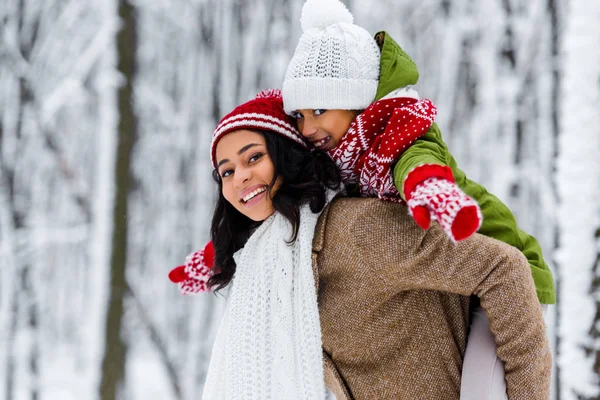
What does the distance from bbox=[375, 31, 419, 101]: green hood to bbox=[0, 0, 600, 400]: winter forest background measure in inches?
92.7

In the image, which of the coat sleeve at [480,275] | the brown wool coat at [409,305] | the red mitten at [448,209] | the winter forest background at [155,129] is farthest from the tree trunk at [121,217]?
the red mitten at [448,209]

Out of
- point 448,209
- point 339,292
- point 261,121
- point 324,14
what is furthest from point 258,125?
point 448,209

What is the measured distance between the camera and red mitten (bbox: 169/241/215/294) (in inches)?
81.0

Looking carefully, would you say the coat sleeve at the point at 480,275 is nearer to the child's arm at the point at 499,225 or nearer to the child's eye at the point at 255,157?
the child's arm at the point at 499,225

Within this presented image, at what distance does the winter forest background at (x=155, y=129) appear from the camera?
150 inches

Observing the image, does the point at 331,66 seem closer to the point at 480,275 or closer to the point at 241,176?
the point at 241,176

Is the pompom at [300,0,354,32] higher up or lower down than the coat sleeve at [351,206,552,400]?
higher up

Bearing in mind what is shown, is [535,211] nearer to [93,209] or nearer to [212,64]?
[212,64]

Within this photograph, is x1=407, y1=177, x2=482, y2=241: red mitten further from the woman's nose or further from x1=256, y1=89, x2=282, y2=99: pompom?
x1=256, y1=89, x2=282, y2=99: pompom

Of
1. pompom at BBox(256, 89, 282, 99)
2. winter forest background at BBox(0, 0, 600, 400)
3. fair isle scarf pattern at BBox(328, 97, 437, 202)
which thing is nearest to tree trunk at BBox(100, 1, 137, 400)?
winter forest background at BBox(0, 0, 600, 400)

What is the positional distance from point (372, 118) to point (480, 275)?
478mm

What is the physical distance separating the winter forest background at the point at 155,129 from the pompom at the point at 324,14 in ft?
7.36

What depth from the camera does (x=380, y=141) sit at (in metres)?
1.54

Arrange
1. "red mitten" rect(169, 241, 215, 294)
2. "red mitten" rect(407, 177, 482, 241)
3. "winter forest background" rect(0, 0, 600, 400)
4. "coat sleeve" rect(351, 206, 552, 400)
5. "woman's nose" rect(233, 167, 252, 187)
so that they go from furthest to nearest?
"winter forest background" rect(0, 0, 600, 400), "red mitten" rect(169, 241, 215, 294), "woman's nose" rect(233, 167, 252, 187), "coat sleeve" rect(351, 206, 552, 400), "red mitten" rect(407, 177, 482, 241)
